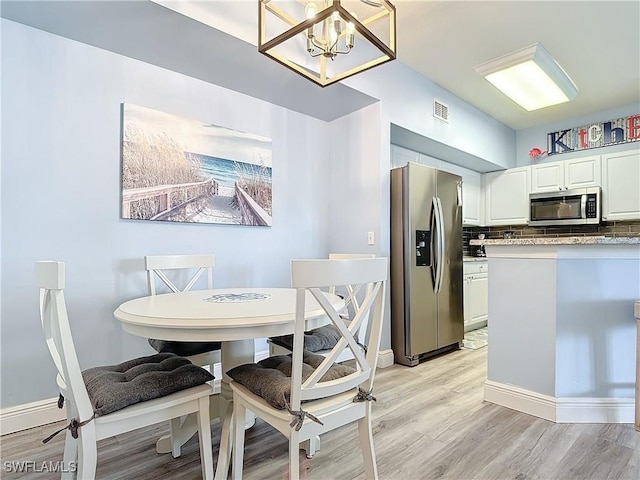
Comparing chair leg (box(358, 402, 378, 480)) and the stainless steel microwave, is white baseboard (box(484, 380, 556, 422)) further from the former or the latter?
the stainless steel microwave

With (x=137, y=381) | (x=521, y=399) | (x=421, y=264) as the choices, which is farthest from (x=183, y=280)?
(x=521, y=399)

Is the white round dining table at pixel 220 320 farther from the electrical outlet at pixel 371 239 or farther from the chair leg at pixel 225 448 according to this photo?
the electrical outlet at pixel 371 239

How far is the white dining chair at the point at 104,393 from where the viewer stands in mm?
1175

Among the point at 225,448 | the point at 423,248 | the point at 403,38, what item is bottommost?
the point at 225,448

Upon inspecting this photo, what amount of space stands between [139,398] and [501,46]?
11.5 ft

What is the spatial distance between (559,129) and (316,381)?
5.13 metres

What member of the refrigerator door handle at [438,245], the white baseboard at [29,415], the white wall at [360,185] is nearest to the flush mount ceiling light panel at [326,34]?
the white wall at [360,185]

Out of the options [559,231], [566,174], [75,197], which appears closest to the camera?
[75,197]

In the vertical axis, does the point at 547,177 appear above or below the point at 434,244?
above

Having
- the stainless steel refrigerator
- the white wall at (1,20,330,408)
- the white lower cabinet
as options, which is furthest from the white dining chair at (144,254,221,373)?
the white lower cabinet

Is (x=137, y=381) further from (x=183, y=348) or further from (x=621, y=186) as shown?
(x=621, y=186)

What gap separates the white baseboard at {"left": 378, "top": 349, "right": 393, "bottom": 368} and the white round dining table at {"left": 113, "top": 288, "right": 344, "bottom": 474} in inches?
55.6

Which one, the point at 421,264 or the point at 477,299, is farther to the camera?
the point at 477,299

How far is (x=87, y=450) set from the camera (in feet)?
3.87
